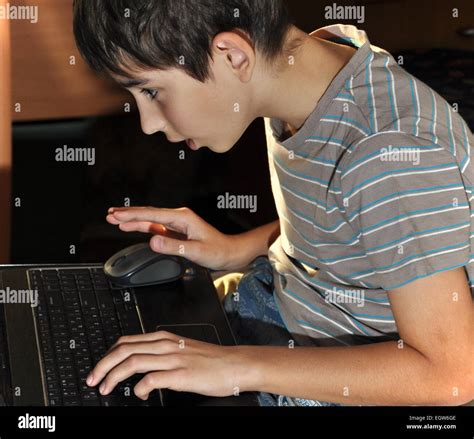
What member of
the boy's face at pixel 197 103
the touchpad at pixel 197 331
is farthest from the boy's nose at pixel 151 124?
the touchpad at pixel 197 331

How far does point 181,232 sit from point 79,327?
0.28 metres

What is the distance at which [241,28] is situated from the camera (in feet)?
3.75

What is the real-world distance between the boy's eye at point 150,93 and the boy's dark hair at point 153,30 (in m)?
0.04

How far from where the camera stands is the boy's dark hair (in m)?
1.08

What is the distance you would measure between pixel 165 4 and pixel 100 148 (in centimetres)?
77

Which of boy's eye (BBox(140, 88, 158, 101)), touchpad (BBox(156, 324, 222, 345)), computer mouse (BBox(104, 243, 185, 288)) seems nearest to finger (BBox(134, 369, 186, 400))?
touchpad (BBox(156, 324, 222, 345))

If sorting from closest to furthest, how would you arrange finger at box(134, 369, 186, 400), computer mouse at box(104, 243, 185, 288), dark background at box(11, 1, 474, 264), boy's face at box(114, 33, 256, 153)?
finger at box(134, 369, 186, 400), boy's face at box(114, 33, 256, 153), computer mouse at box(104, 243, 185, 288), dark background at box(11, 1, 474, 264)

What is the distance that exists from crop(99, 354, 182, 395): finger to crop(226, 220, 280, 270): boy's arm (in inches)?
14.9

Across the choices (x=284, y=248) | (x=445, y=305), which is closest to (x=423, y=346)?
(x=445, y=305)

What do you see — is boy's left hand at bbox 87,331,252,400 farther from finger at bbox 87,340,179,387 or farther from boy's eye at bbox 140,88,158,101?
boy's eye at bbox 140,88,158,101

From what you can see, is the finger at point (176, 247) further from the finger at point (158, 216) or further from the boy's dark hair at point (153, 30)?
the boy's dark hair at point (153, 30)

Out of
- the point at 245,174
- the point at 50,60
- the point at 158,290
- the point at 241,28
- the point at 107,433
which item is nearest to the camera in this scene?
the point at 107,433

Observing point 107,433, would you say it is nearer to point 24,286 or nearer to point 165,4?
point 24,286

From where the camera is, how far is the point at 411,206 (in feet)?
3.39
